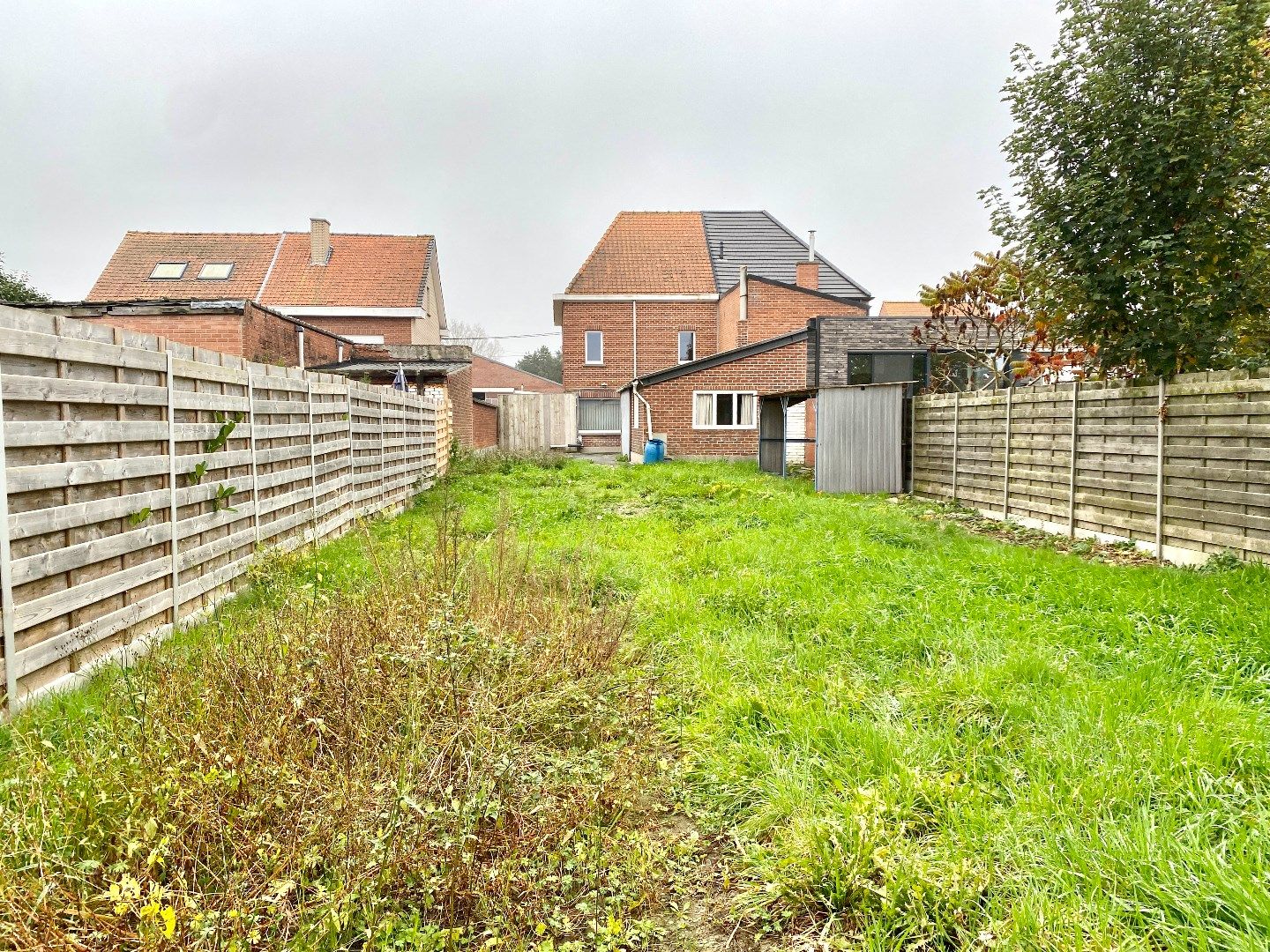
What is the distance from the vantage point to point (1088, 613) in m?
5.09

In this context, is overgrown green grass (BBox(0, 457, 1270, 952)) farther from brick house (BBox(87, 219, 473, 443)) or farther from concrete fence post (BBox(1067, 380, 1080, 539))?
brick house (BBox(87, 219, 473, 443))

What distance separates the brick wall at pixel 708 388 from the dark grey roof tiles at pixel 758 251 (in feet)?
32.5

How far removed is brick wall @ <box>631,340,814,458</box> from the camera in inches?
948

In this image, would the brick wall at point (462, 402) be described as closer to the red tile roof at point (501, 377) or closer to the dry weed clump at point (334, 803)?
the dry weed clump at point (334, 803)

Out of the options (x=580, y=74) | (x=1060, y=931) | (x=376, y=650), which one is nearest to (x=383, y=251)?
(x=580, y=74)

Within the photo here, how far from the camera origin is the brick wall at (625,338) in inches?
1288

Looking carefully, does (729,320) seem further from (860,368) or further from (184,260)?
(184,260)

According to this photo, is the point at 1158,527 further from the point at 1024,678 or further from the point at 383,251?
the point at 383,251

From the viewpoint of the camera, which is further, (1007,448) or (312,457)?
(1007,448)

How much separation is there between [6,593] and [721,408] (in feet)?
72.7

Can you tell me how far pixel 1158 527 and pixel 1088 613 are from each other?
3155 millimetres

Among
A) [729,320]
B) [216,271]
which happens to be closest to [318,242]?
[216,271]

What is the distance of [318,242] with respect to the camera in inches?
1229

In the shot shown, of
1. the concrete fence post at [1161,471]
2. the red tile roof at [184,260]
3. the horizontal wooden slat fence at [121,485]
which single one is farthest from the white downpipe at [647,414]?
the concrete fence post at [1161,471]
